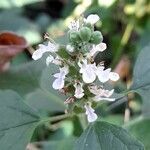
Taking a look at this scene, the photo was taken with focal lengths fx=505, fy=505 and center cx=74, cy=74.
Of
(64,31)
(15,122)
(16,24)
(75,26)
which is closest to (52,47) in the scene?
(75,26)

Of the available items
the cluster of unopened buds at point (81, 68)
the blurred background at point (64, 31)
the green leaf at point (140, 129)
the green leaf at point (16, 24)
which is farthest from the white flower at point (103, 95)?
the green leaf at point (16, 24)

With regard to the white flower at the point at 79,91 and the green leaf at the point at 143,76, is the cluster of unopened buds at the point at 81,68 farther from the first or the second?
the green leaf at the point at 143,76

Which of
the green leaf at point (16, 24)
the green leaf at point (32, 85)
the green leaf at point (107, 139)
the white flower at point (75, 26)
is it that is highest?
the green leaf at point (16, 24)

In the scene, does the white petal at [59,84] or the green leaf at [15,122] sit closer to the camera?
the white petal at [59,84]

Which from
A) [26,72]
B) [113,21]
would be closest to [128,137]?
[26,72]

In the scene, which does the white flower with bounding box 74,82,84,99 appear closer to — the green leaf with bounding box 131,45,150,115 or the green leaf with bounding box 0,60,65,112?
the green leaf with bounding box 131,45,150,115

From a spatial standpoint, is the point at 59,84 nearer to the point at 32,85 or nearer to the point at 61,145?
the point at 61,145
